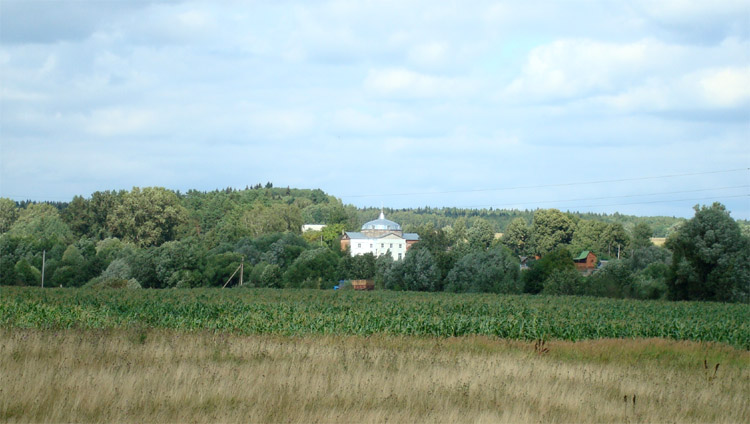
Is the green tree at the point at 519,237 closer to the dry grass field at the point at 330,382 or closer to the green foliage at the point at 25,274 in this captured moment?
the green foliage at the point at 25,274

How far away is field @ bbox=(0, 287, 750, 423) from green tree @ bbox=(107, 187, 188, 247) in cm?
9878

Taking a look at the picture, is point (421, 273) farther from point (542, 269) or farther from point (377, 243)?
point (377, 243)

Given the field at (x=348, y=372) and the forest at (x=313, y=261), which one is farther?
the forest at (x=313, y=261)

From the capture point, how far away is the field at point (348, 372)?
1203 centimetres

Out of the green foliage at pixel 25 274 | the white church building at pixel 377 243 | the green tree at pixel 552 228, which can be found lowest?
the green foliage at pixel 25 274

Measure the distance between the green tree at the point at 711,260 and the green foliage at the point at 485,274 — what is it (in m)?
18.8

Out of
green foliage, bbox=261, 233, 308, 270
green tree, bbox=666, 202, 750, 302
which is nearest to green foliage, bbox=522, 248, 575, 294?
green tree, bbox=666, 202, 750, 302

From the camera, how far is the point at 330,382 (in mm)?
13930

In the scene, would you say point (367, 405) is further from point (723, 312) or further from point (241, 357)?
point (723, 312)

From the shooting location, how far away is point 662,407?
13.4 m

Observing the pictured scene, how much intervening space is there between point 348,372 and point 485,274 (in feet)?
198

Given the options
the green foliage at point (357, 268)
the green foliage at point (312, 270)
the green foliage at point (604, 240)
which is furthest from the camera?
the green foliage at point (604, 240)

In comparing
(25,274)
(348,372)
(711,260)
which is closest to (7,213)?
(25,274)

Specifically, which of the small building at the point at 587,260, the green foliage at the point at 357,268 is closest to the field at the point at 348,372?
the green foliage at the point at 357,268
